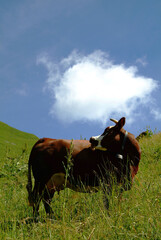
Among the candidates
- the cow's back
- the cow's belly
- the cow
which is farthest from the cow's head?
the cow's belly

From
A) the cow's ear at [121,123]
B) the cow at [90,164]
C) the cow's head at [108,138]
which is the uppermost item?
the cow's ear at [121,123]

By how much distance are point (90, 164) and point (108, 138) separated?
0.47 m

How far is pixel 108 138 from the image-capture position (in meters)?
3.47

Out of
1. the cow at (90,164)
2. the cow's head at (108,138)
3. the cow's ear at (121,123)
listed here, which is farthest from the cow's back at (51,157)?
the cow's ear at (121,123)

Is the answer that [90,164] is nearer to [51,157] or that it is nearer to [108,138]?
[108,138]

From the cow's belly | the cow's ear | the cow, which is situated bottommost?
the cow's belly

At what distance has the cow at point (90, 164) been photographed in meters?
3.44

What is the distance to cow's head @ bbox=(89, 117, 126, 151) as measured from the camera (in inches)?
136

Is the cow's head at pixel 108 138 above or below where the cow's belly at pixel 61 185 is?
above

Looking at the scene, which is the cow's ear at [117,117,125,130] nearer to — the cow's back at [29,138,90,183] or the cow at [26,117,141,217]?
the cow at [26,117,141,217]

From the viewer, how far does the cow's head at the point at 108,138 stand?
3.46m

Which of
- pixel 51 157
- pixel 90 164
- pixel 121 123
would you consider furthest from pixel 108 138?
pixel 51 157

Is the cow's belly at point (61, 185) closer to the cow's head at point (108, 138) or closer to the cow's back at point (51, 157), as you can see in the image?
the cow's back at point (51, 157)

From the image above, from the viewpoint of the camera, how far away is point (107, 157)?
11.4 ft
